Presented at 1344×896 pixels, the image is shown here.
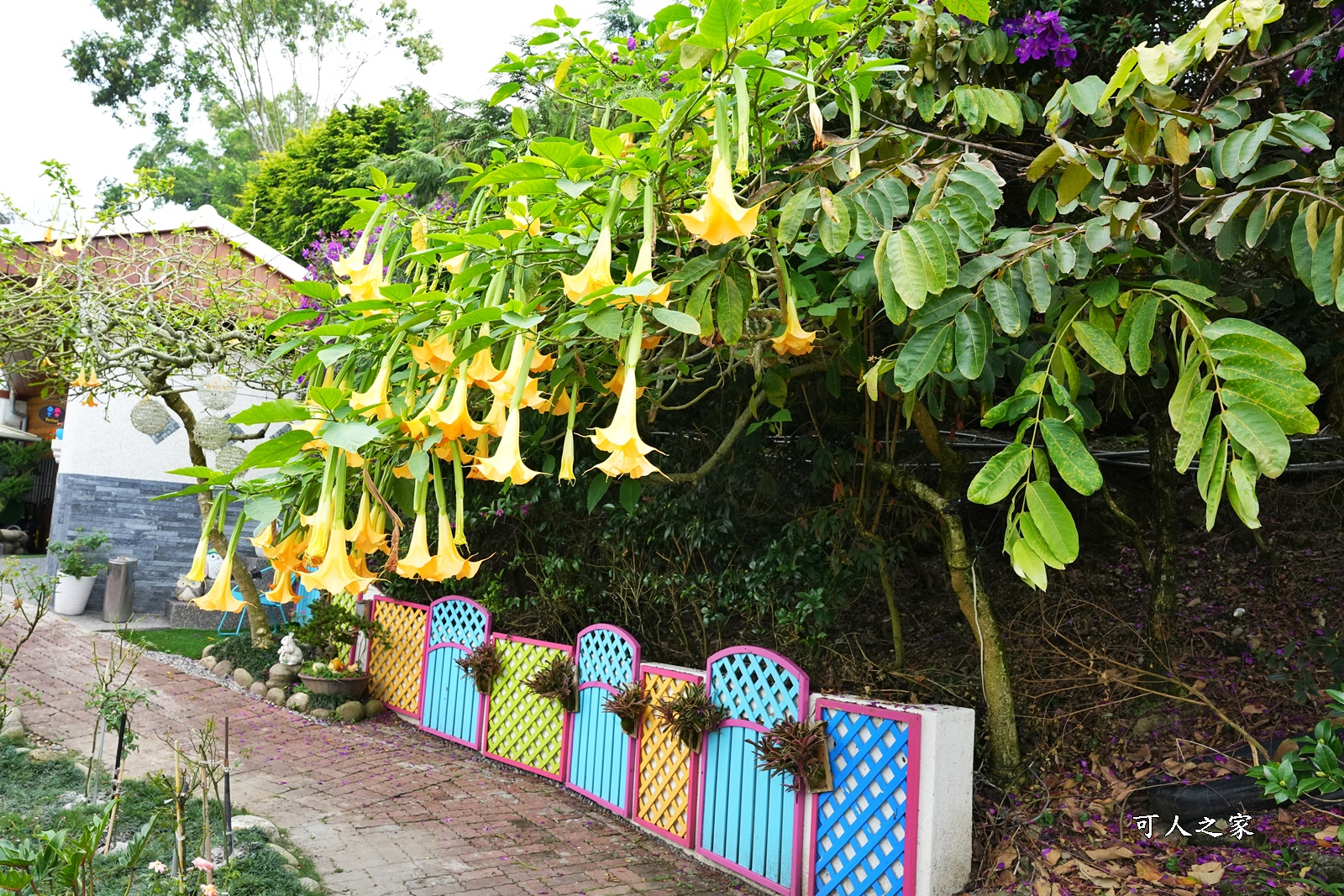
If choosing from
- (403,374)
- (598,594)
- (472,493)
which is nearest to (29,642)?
(472,493)

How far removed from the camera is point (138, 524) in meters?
9.73

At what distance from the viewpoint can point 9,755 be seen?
15.3 ft

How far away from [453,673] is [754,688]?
2.84m

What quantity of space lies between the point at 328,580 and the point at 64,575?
949cm

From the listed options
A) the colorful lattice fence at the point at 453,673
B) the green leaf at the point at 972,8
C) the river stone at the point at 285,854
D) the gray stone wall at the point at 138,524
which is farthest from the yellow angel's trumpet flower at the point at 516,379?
the gray stone wall at the point at 138,524

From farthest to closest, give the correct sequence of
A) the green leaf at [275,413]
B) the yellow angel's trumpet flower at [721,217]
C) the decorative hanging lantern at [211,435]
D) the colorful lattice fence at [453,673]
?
1. the decorative hanging lantern at [211,435]
2. the colorful lattice fence at [453,673]
3. the green leaf at [275,413]
4. the yellow angel's trumpet flower at [721,217]

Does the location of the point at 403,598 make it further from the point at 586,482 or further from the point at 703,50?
the point at 703,50

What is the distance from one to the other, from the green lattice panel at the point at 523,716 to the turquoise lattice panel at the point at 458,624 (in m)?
0.23

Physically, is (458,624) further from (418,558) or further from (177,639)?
(418,558)

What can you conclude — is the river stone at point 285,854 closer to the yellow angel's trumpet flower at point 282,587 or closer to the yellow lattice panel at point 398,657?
the yellow angel's trumpet flower at point 282,587

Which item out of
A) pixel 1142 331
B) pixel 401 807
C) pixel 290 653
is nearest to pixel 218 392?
pixel 290 653

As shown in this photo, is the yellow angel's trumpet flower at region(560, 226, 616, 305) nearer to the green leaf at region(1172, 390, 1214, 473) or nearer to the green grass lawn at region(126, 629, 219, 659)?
the green leaf at region(1172, 390, 1214, 473)

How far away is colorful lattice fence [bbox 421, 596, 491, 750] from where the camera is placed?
574 centimetres

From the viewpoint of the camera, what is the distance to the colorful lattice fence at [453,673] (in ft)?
18.8
